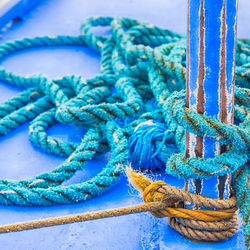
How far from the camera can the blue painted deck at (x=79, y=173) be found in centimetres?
118

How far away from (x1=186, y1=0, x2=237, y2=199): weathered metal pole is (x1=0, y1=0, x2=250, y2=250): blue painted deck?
0.31m

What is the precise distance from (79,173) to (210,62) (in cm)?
71

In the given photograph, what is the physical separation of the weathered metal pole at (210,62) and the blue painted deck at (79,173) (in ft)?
1.01

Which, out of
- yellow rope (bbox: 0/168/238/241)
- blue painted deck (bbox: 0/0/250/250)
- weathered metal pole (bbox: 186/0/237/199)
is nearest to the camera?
weathered metal pole (bbox: 186/0/237/199)

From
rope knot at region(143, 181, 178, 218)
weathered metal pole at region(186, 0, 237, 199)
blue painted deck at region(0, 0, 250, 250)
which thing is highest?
weathered metal pole at region(186, 0, 237, 199)

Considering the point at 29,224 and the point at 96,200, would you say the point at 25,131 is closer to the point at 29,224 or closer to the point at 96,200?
the point at 96,200

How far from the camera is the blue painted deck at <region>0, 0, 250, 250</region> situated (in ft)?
3.86

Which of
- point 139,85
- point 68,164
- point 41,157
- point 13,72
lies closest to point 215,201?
point 68,164

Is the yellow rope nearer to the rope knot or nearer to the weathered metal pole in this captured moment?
the rope knot

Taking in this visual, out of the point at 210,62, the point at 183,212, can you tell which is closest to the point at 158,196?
the point at 183,212

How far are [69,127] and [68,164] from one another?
362 mm

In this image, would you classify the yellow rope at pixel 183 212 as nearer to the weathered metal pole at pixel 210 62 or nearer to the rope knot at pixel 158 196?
the rope knot at pixel 158 196

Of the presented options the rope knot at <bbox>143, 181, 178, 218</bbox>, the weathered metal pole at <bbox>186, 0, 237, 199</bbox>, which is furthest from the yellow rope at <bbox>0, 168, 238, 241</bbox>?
the weathered metal pole at <bbox>186, 0, 237, 199</bbox>

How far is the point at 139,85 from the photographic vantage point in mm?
1854
